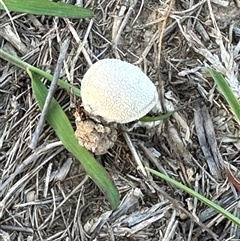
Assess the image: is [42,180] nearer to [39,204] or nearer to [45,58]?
[39,204]

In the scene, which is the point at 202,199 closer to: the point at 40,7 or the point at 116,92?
the point at 116,92

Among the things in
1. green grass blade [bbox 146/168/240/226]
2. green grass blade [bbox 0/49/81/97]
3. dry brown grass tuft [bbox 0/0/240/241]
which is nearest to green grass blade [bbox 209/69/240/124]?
dry brown grass tuft [bbox 0/0/240/241]

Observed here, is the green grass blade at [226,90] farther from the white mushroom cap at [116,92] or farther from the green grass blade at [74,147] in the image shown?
the green grass blade at [74,147]

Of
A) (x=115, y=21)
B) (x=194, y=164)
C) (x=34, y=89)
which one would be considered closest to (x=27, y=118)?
(x=34, y=89)

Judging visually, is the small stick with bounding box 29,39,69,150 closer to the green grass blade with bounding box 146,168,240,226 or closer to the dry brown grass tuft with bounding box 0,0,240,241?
the dry brown grass tuft with bounding box 0,0,240,241

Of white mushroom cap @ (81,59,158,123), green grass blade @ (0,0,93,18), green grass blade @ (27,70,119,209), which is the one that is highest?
green grass blade @ (0,0,93,18)

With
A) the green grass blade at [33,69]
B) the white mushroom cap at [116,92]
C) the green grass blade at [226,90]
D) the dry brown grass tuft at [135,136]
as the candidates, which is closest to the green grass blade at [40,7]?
the dry brown grass tuft at [135,136]
